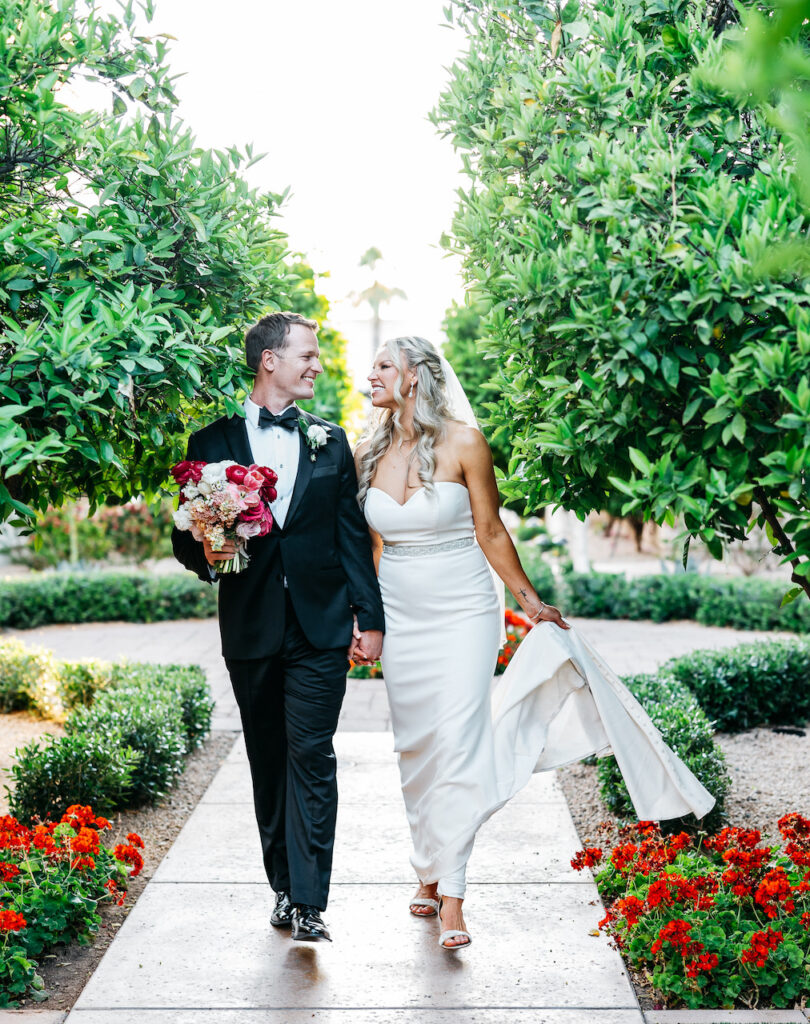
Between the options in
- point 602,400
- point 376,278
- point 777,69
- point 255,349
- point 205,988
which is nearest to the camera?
point 777,69

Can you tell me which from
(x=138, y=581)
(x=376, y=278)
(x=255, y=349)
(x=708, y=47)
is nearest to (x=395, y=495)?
(x=255, y=349)

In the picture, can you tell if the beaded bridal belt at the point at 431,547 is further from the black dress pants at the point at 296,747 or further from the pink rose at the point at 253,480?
the pink rose at the point at 253,480

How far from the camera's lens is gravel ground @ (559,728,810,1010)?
218 inches

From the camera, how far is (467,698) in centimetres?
410

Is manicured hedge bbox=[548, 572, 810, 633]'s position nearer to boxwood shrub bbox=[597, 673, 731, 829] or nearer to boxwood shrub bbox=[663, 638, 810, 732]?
boxwood shrub bbox=[663, 638, 810, 732]

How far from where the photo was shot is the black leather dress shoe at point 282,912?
4.10 meters

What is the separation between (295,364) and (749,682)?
4.99 meters

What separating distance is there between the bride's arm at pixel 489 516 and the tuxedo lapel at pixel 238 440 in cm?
82

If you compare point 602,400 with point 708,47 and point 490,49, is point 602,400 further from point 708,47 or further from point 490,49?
point 490,49

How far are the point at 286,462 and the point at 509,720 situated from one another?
1333 millimetres

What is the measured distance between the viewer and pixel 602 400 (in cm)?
306

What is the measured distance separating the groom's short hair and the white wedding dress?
728 mm

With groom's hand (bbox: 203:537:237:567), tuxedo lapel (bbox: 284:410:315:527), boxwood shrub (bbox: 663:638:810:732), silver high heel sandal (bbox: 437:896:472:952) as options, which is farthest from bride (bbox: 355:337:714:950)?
boxwood shrub (bbox: 663:638:810:732)

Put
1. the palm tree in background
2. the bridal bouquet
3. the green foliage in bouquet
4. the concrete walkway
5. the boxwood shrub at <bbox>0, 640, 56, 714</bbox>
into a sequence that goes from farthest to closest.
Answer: the palm tree in background < the boxwood shrub at <bbox>0, 640, 56, 714</bbox> < the bridal bouquet < the concrete walkway < the green foliage in bouquet
